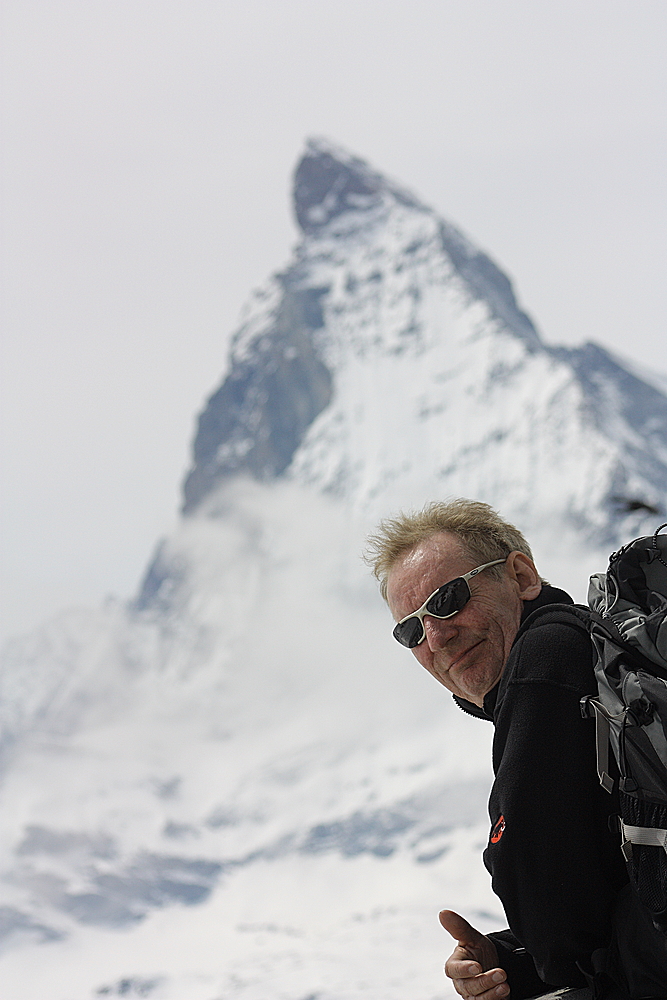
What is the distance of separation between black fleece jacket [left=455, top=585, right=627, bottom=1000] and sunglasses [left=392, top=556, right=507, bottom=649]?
0.38 meters

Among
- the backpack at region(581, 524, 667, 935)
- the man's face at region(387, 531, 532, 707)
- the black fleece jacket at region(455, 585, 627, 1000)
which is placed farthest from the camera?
the man's face at region(387, 531, 532, 707)

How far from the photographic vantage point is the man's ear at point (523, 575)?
2.88 m

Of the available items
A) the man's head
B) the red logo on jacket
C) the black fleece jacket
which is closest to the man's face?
the man's head

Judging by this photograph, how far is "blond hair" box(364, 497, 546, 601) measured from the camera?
288 centimetres

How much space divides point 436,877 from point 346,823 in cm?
2764

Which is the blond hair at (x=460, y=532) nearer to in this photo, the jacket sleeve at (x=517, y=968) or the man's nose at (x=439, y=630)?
the man's nose at (x=439, y=630)

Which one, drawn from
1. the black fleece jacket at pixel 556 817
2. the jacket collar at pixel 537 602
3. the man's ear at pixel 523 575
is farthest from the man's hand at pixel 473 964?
the man's ear at pixel 523 575

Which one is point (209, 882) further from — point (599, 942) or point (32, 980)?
point (599, 942)

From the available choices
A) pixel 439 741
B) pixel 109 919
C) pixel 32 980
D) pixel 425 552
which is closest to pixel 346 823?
pixel 439 741

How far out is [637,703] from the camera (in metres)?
2.12

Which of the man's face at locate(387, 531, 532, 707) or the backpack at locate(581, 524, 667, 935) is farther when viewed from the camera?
the man's face at locate(387, 531, 532, 707)

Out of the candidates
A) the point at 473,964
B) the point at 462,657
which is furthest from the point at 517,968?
the point at 462,657

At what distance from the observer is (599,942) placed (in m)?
2.35

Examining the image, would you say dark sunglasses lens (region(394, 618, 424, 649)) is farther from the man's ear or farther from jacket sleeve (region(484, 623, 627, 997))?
jacket sleeve (region(484, 623, 627, 997))
